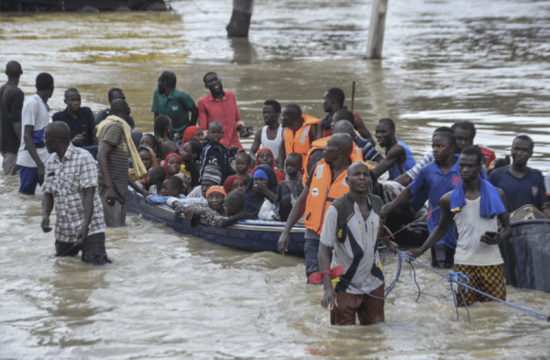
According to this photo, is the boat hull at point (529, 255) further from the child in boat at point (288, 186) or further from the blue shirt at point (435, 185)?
the child in boat at point (288, 186)

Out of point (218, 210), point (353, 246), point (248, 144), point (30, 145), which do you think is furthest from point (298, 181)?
point (248, 144)

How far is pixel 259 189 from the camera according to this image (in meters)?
7.93

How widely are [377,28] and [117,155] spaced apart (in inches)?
717

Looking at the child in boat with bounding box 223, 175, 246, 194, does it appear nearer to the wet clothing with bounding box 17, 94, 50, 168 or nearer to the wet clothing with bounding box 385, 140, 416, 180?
the wet clothing with bounding box 385, 140, 416, 180

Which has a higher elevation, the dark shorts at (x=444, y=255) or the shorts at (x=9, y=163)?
the shorts at (x=9, y=163)

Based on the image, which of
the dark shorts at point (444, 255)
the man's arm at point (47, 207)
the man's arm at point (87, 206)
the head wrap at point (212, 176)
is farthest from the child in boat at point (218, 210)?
the dark shorts at point (444, 255)

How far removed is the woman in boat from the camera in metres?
7.88

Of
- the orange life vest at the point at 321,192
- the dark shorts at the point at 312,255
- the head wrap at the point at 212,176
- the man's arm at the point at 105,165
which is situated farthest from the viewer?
the head wrap at the point at 212,176

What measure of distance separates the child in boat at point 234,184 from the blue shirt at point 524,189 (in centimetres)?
313

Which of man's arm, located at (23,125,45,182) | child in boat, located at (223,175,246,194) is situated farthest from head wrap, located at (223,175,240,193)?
man's arm, located at (23,125,45,182)

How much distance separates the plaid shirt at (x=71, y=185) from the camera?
248 inches

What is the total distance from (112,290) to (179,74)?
17.3 meters

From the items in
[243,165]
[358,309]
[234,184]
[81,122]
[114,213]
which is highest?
[81,122]

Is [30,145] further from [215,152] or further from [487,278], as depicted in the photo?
[487,278]
